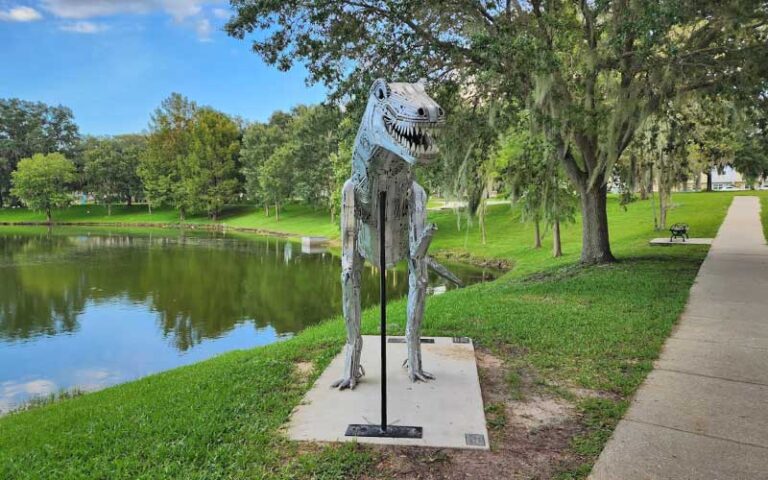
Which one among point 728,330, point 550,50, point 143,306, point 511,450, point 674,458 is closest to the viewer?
point 674,458

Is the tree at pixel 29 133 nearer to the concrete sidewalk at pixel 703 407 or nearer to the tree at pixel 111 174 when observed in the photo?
the tree at pixel 111 174

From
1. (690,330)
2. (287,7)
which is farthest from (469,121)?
(690,330)

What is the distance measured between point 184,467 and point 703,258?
12.5 meters

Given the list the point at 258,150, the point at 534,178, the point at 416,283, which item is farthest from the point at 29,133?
the point at 416,283

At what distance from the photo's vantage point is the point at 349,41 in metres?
8.09

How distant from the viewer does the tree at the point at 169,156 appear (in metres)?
48.0

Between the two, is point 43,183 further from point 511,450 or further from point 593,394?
point 511,450

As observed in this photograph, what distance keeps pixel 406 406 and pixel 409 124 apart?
6.73ft

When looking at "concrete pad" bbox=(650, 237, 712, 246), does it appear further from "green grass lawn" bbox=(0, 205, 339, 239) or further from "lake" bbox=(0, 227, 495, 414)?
"green grass lawn" bbox=(0, 205, 339, 239)

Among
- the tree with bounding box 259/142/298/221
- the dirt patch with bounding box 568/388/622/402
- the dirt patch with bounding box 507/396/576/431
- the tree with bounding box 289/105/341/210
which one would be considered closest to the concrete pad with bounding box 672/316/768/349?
the dirt patch with bounding box 568/388/622/402

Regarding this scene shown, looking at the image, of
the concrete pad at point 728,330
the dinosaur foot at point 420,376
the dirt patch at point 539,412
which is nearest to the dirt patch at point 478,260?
the concrete pad at point 728,330

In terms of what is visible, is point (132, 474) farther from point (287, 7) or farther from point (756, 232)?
point (756, 232)

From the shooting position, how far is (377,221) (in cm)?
421

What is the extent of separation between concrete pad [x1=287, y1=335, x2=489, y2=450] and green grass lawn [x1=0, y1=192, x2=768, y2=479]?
17 centimetres
